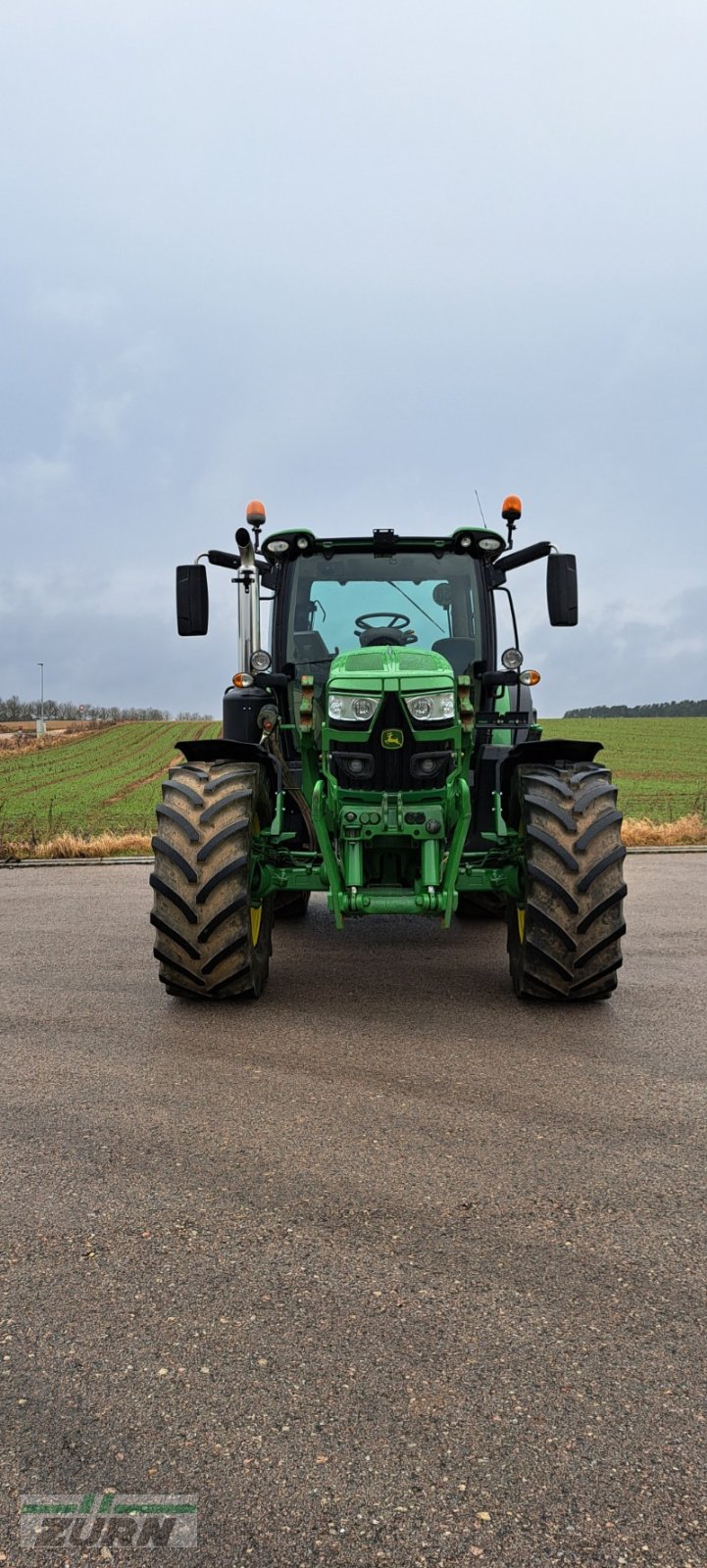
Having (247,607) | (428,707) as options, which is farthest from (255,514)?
(428,707)

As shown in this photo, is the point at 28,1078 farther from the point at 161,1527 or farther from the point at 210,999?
the point at 161,1527

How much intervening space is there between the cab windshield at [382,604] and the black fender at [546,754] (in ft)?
2.82

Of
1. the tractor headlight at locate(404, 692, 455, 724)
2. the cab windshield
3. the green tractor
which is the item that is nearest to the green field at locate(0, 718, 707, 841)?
the cab windshield

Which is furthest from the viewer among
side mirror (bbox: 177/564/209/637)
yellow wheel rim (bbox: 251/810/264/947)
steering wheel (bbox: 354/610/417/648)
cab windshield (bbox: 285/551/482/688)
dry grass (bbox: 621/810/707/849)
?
dry grass (bbox: 621/810/707/849)

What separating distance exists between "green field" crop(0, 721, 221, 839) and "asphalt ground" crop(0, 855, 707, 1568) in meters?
10.3

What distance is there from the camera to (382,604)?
6.49 m

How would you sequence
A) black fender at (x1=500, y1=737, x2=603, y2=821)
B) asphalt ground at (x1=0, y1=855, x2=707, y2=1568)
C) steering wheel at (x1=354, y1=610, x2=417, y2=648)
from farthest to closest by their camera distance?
steering wheel at (x1=354, y1=610, x2=417, y2=648)
black fender at (x1=500, y1=737, x2=603, y2=821)
asphalt ground at (x1=0, y1=855, x2=707, y2=1568)

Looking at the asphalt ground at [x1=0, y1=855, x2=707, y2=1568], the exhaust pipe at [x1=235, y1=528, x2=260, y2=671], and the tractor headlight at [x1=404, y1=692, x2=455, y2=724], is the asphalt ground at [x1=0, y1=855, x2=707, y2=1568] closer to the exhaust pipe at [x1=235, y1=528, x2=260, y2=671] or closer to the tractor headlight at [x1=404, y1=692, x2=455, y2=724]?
the tractor headlight at [x1=404, y1=692, x2=455, y2=724]

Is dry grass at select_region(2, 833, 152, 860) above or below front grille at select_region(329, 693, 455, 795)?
below

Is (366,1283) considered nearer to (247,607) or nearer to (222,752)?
(222,752)

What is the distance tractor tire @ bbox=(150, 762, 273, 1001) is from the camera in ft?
16.4

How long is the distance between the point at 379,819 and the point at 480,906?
2.83 metres

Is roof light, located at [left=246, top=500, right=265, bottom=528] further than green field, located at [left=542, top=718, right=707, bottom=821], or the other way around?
green field, located at [left=542, top=718, right=707, bottom=821]

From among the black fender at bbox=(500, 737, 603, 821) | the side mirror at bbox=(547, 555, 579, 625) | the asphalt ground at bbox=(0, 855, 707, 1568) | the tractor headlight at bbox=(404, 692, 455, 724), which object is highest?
the side mirror at bbox=(547, 555, 579, 625)
